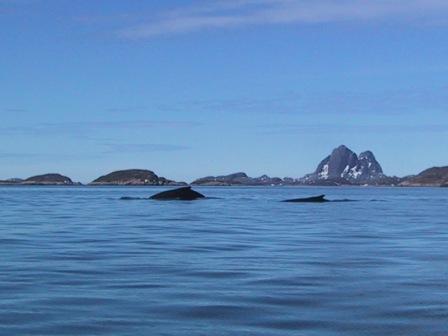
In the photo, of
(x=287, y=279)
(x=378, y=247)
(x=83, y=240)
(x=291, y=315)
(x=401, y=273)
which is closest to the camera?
(x=291, y=315)

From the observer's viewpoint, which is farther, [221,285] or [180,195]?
[180,195]

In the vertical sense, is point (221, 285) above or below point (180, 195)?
below

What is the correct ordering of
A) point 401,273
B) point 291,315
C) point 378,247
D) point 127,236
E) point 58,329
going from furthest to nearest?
1. point 127,236
2. point 378,247
3. point 401,273
4. point 291,315
5. point 58,329

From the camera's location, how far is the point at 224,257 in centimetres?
2345

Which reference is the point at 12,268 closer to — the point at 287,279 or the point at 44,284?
the point at 44,284

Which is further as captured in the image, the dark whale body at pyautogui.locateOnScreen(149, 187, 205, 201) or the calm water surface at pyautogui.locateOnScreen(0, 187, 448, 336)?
the dark whale body at pyautogui.locateOnScreen(149, 187, 205, 201)

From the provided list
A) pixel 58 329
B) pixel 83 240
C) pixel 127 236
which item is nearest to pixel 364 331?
pixel 58 329

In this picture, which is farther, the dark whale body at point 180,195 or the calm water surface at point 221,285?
the dark whale body at point 180,195

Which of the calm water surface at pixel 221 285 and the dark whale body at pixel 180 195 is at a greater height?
the dark whale body at pixel 180 195

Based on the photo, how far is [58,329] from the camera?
12844 millimetres

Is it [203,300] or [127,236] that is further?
[127,236]

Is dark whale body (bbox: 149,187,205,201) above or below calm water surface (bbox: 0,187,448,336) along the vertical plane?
above

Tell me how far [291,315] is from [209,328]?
1.73 metres

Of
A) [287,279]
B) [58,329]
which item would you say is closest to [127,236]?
[287,279]
